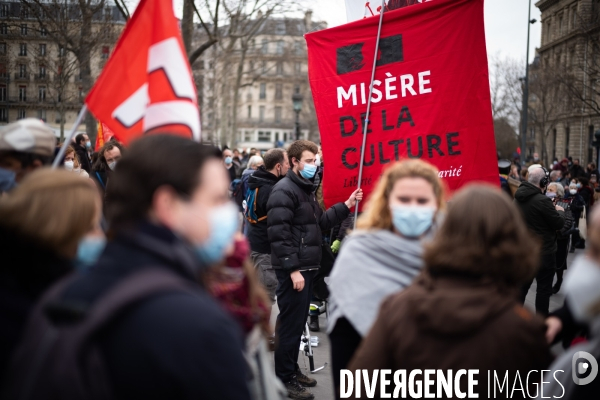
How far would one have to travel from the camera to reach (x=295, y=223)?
548 centimetres

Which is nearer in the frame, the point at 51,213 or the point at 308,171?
the point at 51,213

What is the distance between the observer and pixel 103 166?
6.41 metres

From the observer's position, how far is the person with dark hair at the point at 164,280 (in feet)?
5.01

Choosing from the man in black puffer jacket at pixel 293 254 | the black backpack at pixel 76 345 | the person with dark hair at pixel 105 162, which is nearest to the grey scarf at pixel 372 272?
the black backpack at pixel 76 345

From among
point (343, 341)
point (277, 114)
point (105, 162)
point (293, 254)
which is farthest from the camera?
point (277, 114)

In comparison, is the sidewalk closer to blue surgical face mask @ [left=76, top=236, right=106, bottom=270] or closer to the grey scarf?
the grey scarf

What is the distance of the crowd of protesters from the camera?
154cm

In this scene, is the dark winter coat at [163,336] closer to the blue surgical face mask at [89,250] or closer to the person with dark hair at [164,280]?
the person with dark hair at [164,280]

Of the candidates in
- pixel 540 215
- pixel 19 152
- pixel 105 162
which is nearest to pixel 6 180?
pixel 19 152

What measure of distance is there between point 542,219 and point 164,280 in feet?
22.9

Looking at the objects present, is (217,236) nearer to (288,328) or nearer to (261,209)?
(288,328)

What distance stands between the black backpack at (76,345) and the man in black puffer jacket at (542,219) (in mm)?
6839

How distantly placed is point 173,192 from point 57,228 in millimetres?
396

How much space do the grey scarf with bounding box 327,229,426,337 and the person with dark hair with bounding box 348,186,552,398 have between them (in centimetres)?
54
